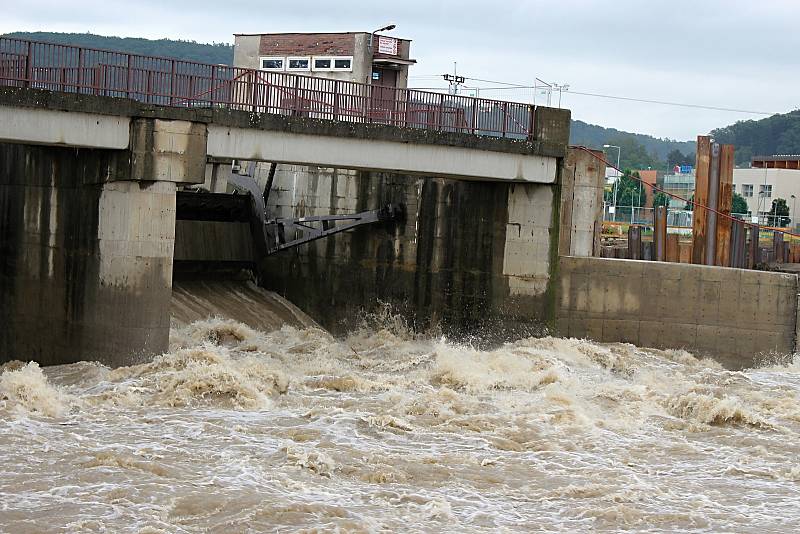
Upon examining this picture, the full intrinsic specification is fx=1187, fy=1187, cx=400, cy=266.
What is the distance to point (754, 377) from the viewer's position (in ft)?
84.8

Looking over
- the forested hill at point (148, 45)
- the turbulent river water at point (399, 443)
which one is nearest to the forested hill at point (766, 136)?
the forested hill at point (148, 45)

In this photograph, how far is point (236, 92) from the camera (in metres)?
24.8

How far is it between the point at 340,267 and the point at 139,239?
950 centimetres

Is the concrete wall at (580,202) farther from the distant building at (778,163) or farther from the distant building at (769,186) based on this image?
the distant building at (778,163)

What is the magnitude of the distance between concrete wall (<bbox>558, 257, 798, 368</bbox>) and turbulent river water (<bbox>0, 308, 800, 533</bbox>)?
80cm

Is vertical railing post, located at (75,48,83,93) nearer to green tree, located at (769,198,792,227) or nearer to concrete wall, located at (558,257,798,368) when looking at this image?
concrete wall, located at (558,257,798,368)

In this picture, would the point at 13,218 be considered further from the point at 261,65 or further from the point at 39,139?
the point at 261,65

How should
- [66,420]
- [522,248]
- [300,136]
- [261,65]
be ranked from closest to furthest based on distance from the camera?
[66,420]
[300,136]
[522,248]
[261,65]

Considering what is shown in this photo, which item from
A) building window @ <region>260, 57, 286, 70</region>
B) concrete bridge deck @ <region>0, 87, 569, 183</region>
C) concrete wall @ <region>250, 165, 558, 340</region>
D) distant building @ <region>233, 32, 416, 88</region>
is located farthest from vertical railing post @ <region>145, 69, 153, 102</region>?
building window @ <region>260, 57, 286, 70</region>

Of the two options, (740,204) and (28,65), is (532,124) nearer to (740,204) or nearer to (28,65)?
(28,65)

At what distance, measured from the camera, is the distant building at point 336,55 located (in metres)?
44.7

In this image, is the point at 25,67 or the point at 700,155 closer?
the point at 25,67

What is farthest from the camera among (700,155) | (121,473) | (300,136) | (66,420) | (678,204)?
(678,204)

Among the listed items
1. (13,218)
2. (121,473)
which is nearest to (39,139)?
(13,218)
